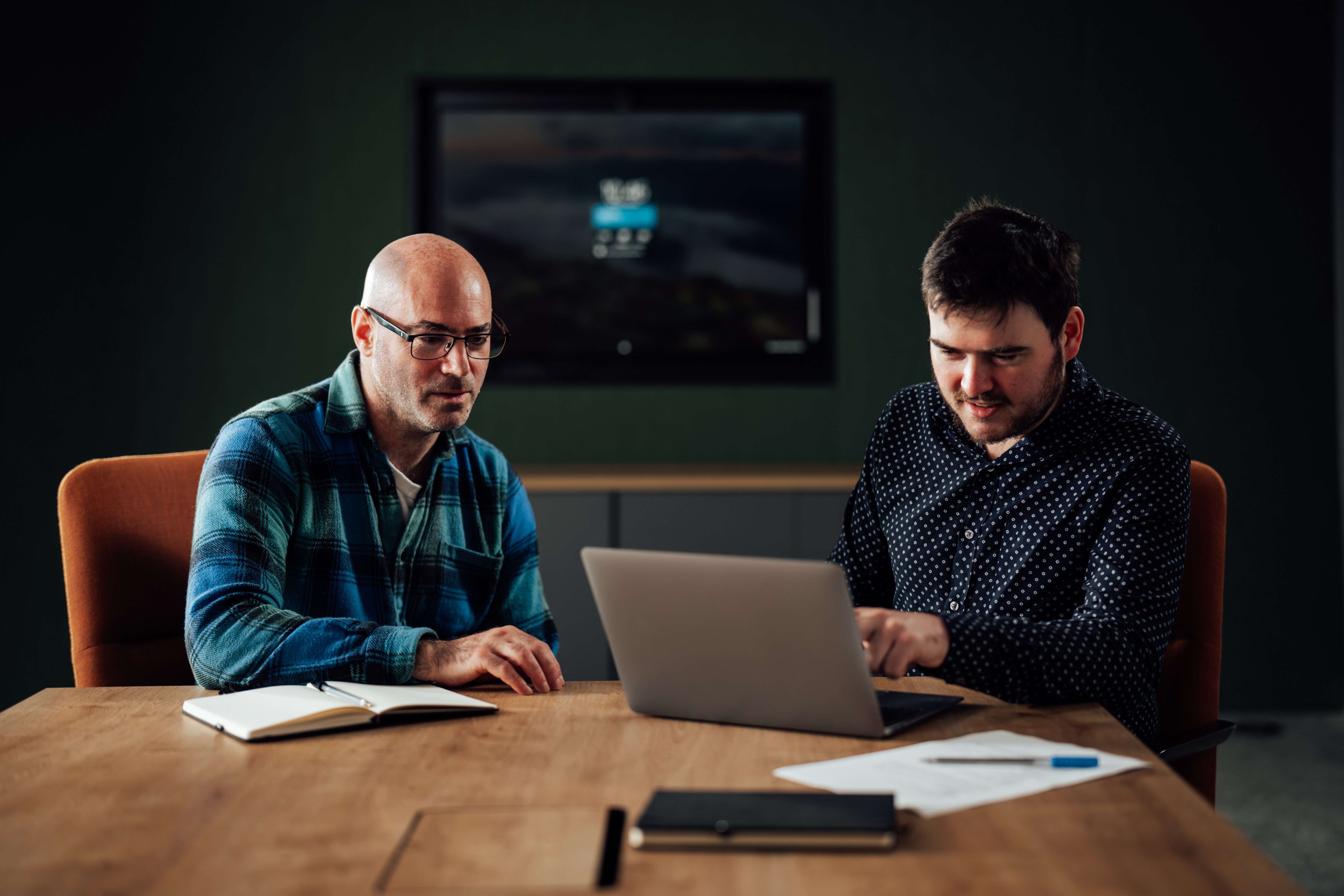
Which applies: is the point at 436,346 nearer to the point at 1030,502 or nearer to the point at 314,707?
the point at 314,707

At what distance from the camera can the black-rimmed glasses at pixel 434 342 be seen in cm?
169

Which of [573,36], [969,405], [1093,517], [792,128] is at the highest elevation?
[573,36]

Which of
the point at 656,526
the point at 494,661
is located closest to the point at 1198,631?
the point at 494,661

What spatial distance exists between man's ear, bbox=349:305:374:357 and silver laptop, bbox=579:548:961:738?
757 millimetres

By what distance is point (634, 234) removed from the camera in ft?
11.9

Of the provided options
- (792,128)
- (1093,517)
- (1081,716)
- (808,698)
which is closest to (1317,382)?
(792,128)

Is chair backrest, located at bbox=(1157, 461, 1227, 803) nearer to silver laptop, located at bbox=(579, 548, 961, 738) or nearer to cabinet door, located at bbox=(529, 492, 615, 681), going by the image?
silver laptop, located at bbox=(579, 548, 961, 738)

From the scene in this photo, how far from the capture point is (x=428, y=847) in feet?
2.72

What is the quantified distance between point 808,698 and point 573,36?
2963 millimetres

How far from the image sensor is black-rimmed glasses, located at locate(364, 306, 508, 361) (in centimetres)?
169

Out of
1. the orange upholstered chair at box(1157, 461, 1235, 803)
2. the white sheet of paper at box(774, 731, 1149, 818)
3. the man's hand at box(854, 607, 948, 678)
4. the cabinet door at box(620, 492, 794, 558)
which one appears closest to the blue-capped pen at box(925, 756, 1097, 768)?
the white sheet of paper at box(774, 731, 1149, 818)

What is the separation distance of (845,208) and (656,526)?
1308 millimetres

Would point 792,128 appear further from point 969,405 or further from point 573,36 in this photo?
point 969,405

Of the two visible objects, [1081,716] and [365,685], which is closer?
[1081,716]
